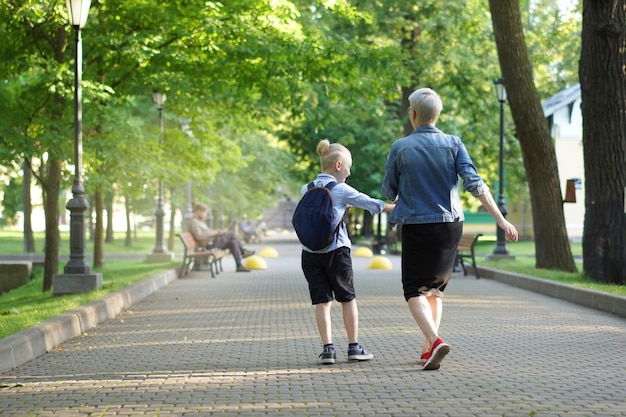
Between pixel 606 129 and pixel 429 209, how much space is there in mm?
9355

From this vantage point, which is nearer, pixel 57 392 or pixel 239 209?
pixel 57 392

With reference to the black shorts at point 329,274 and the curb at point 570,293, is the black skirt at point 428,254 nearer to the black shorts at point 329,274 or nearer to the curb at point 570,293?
the black shorts at point 329,274

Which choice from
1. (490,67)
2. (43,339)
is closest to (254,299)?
(43,339)

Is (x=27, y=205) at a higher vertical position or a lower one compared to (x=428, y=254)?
higher

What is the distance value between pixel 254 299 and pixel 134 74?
5.30 m

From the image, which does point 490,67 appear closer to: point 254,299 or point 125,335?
point 254,299

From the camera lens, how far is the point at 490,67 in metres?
36.2

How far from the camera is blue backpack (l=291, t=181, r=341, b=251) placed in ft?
28.3

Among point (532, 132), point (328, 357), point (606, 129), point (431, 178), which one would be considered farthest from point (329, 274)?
point (532, 132)

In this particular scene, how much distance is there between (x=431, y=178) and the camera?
27.0ft

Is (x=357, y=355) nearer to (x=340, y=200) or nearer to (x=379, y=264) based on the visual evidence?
(x=340, y=200)

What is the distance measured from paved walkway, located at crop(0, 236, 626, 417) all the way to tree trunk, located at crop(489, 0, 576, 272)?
6392 millimetres

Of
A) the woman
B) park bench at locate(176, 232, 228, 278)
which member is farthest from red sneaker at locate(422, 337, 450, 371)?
park bench at locate(176, 232, 228, 278)

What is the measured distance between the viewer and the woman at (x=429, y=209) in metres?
8.20
